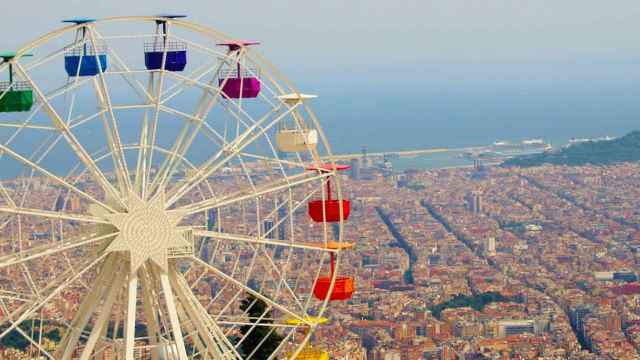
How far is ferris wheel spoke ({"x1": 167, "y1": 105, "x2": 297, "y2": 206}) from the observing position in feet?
70.6

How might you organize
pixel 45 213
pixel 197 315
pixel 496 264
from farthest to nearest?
1. pixel 496 264
2. pixel 197 315
3. pixel 45 213

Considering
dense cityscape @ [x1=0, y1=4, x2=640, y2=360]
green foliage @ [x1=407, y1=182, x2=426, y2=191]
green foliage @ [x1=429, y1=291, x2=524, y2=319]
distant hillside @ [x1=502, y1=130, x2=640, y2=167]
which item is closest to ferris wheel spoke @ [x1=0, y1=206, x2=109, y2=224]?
dense cityscape @ [x1=0, y1=4, x2=640, y2=360]

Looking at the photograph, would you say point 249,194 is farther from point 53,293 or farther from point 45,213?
point 53,293

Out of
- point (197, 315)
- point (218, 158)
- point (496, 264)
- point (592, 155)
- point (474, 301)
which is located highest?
point (218, 158)

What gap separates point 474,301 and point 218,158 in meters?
52.2

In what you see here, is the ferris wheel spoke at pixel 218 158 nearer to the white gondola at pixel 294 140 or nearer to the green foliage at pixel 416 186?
the white gondola at pixel 294 140

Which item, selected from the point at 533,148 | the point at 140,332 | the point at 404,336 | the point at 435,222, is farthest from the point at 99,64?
the point at 533,148

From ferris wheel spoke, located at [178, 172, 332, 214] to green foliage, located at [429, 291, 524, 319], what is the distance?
1909 inches

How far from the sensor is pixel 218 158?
22547 millimetres

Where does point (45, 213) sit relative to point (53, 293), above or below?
above

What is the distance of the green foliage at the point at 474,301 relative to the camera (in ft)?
238

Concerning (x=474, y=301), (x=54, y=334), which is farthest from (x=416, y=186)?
(x=54, y=334)

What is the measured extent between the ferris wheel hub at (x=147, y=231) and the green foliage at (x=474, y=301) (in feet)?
167

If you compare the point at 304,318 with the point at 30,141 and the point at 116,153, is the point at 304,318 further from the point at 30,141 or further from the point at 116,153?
the point at 30,141
